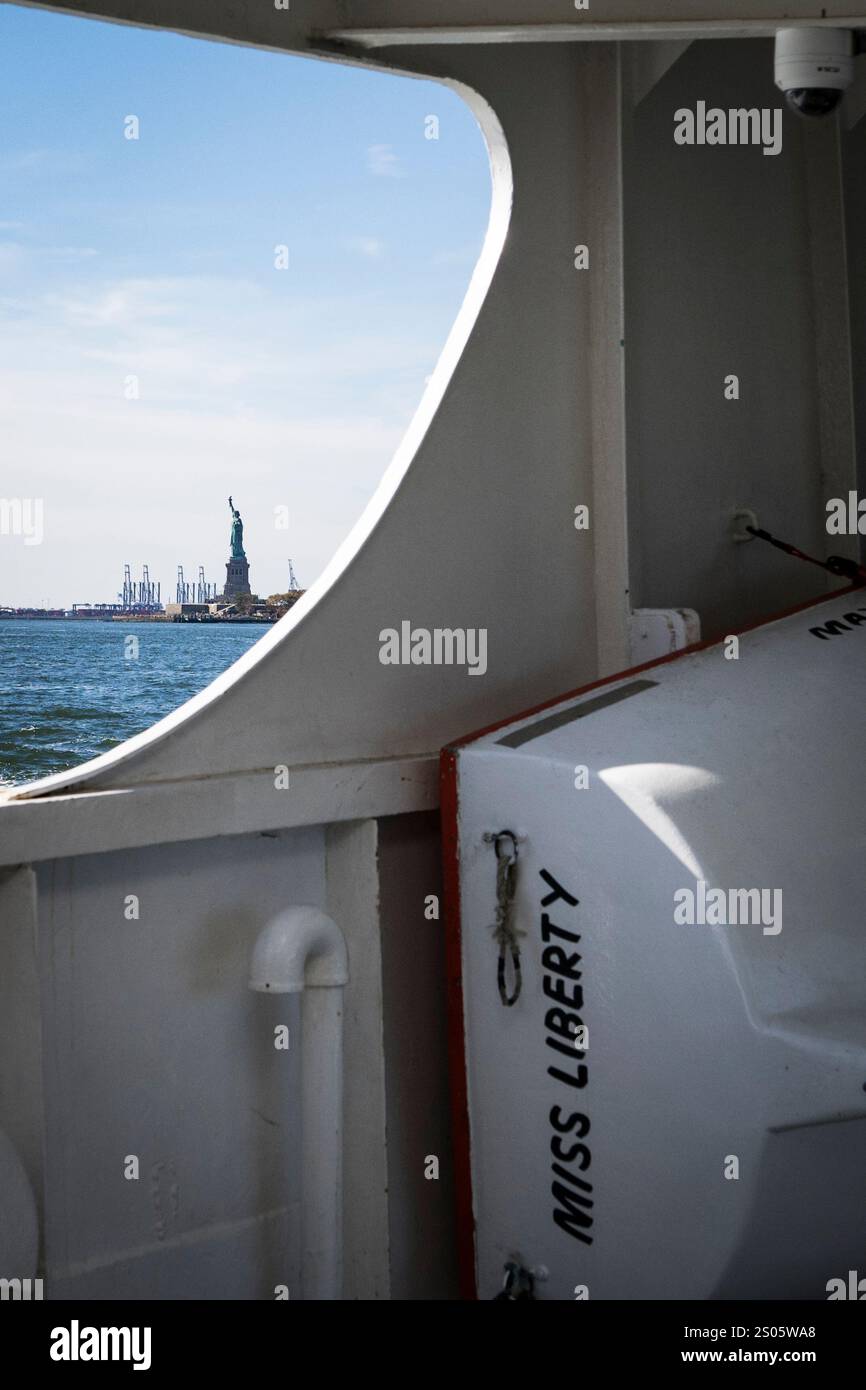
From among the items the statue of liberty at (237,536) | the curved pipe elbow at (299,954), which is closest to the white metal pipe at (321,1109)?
the curved pipe elbow at (299,954)

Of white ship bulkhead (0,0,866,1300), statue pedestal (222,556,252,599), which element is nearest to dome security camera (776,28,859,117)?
white ship bulkhead (0,0,866,1300)

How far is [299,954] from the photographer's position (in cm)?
223

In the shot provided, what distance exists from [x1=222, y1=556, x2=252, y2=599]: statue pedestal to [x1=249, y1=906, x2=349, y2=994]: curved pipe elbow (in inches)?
2624

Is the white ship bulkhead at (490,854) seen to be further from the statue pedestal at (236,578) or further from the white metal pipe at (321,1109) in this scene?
the statue pedestal at (236,578)

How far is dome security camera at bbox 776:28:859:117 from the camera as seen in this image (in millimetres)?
2266

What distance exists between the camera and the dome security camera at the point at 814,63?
227 centimetres

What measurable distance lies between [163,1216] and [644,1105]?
2.57 ft

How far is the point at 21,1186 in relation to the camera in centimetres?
199

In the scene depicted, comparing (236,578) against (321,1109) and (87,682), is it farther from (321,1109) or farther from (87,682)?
(321,1109)

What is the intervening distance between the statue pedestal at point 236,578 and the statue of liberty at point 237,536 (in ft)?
0.60

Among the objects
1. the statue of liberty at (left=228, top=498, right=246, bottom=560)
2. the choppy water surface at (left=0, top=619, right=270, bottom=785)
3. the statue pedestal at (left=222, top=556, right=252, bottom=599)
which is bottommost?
the choppy water surface at (left=0, top=619, right=270, bottom=785)

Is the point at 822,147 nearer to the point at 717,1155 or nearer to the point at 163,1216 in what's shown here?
the point at 717,1155

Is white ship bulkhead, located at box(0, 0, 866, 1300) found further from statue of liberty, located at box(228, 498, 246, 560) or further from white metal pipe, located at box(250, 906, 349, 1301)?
statue of liberty, located at box(228, 498, 246, 560)
